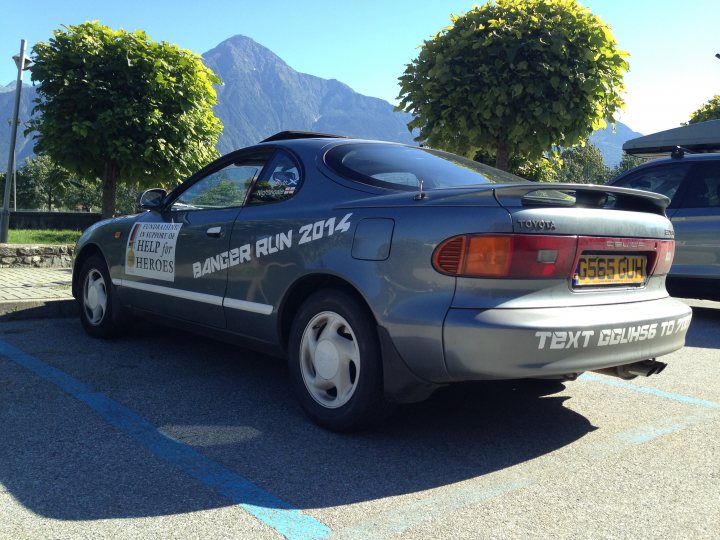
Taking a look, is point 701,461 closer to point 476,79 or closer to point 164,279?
point 164,279

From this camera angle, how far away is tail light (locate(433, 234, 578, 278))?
288 cm

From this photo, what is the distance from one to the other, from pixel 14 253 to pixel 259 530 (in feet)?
28.8

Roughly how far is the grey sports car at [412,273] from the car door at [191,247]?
18 mm

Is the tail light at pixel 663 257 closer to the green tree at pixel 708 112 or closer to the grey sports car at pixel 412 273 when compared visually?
the grey sports car at pixel 412 273

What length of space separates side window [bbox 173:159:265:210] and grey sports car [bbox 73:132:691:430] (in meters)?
0.01

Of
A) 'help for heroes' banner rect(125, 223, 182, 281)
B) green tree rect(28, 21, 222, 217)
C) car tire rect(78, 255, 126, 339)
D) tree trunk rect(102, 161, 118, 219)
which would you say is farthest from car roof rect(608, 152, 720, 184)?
tree trunk rect(102, 161, 118, 219)

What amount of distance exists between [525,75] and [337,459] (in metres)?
9.06

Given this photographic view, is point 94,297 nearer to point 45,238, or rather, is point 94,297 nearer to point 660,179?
point 660,179

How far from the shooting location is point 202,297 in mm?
4254

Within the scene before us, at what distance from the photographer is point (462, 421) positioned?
364 centimetres

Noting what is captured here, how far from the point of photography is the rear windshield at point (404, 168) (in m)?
3.57

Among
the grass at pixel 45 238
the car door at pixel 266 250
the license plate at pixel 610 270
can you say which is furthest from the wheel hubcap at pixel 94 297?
the grass at pixel 45 238

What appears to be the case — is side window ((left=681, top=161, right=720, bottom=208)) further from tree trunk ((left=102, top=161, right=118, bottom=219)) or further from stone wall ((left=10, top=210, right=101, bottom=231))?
stone wall ((left=10, top=210, right=101, bottom=231))

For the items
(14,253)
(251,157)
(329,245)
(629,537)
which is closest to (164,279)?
(251,157)
